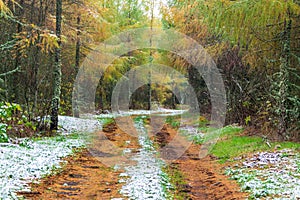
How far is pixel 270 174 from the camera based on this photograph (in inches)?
289

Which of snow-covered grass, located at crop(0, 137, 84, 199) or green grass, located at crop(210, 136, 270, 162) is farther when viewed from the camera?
green grass, located at crop(210, 136, 270, 162)

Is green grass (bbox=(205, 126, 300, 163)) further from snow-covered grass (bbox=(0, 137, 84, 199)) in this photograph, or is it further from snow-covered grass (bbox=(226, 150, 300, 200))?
snow-covered grass (bbox=(0, 137, 84, 199))

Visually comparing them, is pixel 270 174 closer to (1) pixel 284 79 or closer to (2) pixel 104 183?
(2) pixel 104 183

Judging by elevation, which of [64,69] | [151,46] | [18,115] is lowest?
[18,115]

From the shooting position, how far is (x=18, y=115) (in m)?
11.9

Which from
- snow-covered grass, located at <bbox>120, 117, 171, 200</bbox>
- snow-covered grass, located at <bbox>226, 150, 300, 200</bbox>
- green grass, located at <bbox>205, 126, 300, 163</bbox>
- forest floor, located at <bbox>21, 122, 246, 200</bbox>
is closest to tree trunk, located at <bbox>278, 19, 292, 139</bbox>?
green grass, located at <bbox>205, 126, 300, 163</bbox>

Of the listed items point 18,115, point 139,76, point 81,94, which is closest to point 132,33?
point 139,76

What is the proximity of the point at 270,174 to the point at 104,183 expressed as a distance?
12.6ft

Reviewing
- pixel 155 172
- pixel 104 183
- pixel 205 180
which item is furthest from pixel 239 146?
pixel 104 183

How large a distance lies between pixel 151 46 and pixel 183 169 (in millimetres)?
24992

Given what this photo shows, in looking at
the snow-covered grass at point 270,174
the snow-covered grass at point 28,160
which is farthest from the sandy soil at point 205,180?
the snow-covered grass at point 28,160

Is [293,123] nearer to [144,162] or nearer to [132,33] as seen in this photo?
[144,162]

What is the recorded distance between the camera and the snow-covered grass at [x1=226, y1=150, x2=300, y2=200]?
20.0 feet

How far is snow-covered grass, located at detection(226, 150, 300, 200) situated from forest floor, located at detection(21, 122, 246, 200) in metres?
0.29
